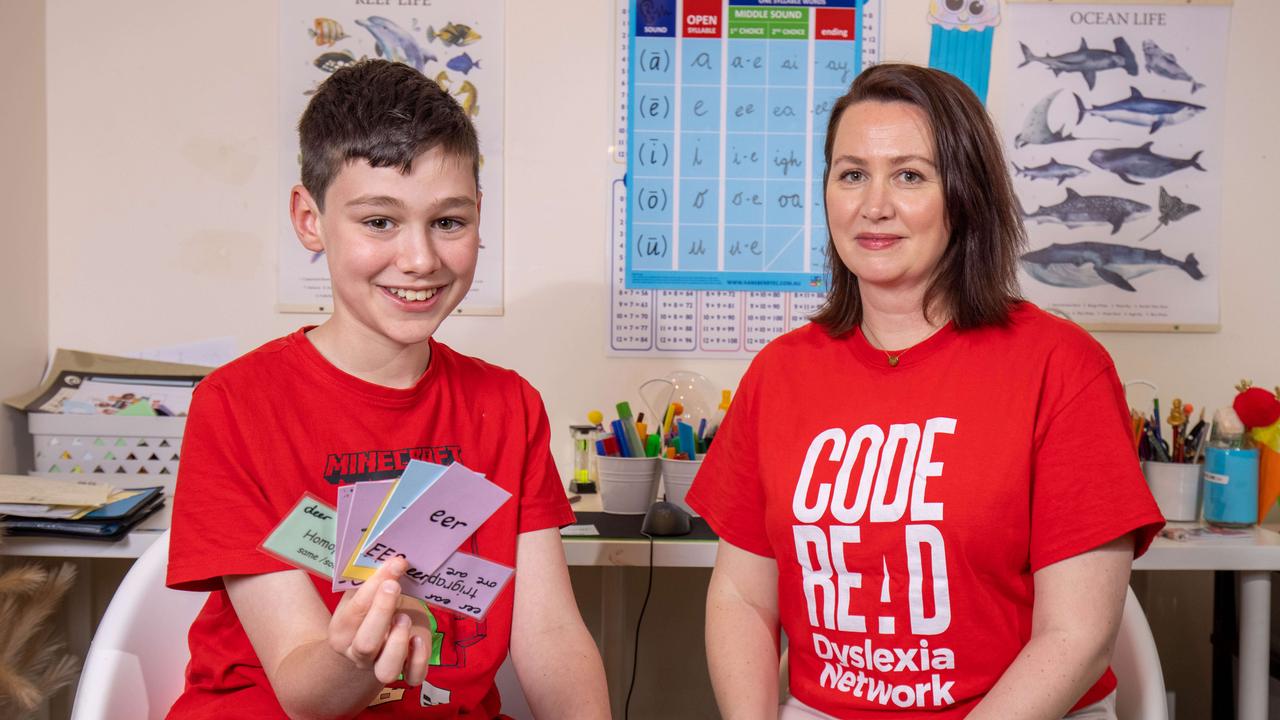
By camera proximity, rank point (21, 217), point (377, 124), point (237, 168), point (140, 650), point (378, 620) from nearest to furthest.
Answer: point (378, 620), point (377, 124), point (140, 650), point (21, 217), point (237, 168)

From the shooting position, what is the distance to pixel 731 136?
6.84ft

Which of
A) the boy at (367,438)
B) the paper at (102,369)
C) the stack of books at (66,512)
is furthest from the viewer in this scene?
the paper at (102,369)

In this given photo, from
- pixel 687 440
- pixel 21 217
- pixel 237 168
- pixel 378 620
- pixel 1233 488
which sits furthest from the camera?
pixel 237 168

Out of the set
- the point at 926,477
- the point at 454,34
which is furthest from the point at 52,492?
the point at 926,477

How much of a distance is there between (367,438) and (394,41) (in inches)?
47.3

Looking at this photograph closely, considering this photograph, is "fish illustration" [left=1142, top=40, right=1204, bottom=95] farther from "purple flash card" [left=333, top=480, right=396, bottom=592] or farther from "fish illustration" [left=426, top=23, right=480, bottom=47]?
"purple flash card" [left=333, top=480, right=396, bottom=592]

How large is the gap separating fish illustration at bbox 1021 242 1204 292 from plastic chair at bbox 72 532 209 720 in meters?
1.66

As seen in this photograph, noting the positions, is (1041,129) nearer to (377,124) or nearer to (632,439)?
(632,439)

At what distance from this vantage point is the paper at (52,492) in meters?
1.57

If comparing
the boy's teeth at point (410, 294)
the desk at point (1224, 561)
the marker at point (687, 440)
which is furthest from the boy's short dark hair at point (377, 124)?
the marker at point (687, 440)

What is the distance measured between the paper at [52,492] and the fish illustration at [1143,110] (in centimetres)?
193

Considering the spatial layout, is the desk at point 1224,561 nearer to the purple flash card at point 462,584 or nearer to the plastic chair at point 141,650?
the plastic chair at point 141,650

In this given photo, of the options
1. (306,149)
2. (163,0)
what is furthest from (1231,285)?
(163,0)

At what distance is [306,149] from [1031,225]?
151 cm
